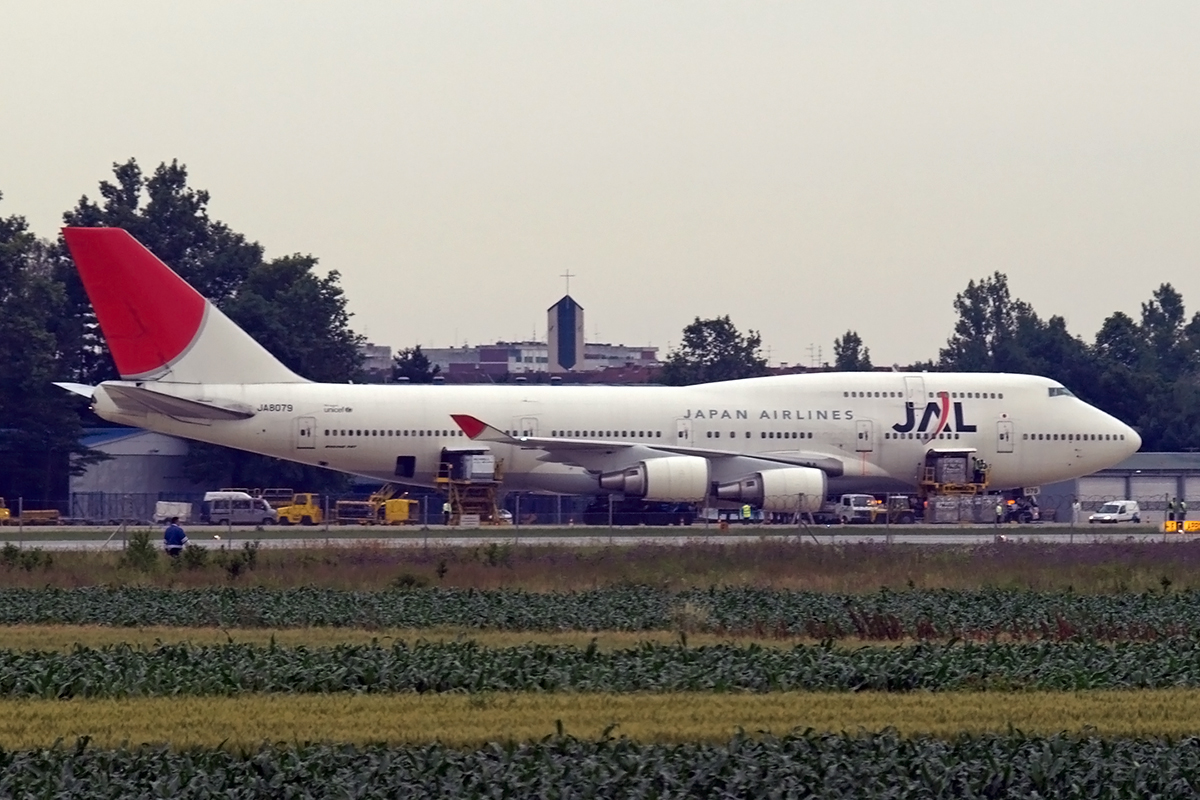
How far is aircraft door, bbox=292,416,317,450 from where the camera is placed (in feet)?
157

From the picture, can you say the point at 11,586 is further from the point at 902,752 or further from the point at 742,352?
the point at 742,352

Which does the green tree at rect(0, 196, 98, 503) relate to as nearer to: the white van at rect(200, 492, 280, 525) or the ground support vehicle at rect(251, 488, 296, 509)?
the ground support vehicle at rect(251, 488, 296, 509)

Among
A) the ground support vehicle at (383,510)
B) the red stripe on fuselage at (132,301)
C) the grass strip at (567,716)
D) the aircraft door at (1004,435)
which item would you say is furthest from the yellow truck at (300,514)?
the grass strip at (567,716)

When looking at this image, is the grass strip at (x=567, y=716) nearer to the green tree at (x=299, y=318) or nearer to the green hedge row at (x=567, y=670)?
the green hedge row at (x=567, y=670)

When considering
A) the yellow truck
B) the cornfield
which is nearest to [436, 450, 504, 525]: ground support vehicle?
the yellow truck

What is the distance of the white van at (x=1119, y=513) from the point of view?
5603 cm

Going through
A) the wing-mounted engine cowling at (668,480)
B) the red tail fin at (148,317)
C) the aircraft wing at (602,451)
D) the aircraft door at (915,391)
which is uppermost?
the red tail fin at (148,317)

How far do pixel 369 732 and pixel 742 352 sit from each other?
271 ft

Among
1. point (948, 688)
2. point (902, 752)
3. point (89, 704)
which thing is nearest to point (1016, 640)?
point (948, 688)

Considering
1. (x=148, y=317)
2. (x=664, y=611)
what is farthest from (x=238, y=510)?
(x=664, y=611)

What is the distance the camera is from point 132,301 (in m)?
47.6

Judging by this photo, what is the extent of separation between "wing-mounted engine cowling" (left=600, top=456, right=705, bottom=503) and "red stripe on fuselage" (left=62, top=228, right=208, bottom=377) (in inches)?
495

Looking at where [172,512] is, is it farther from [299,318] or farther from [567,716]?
[567,716]

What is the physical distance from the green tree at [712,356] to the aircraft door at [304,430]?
149ft
